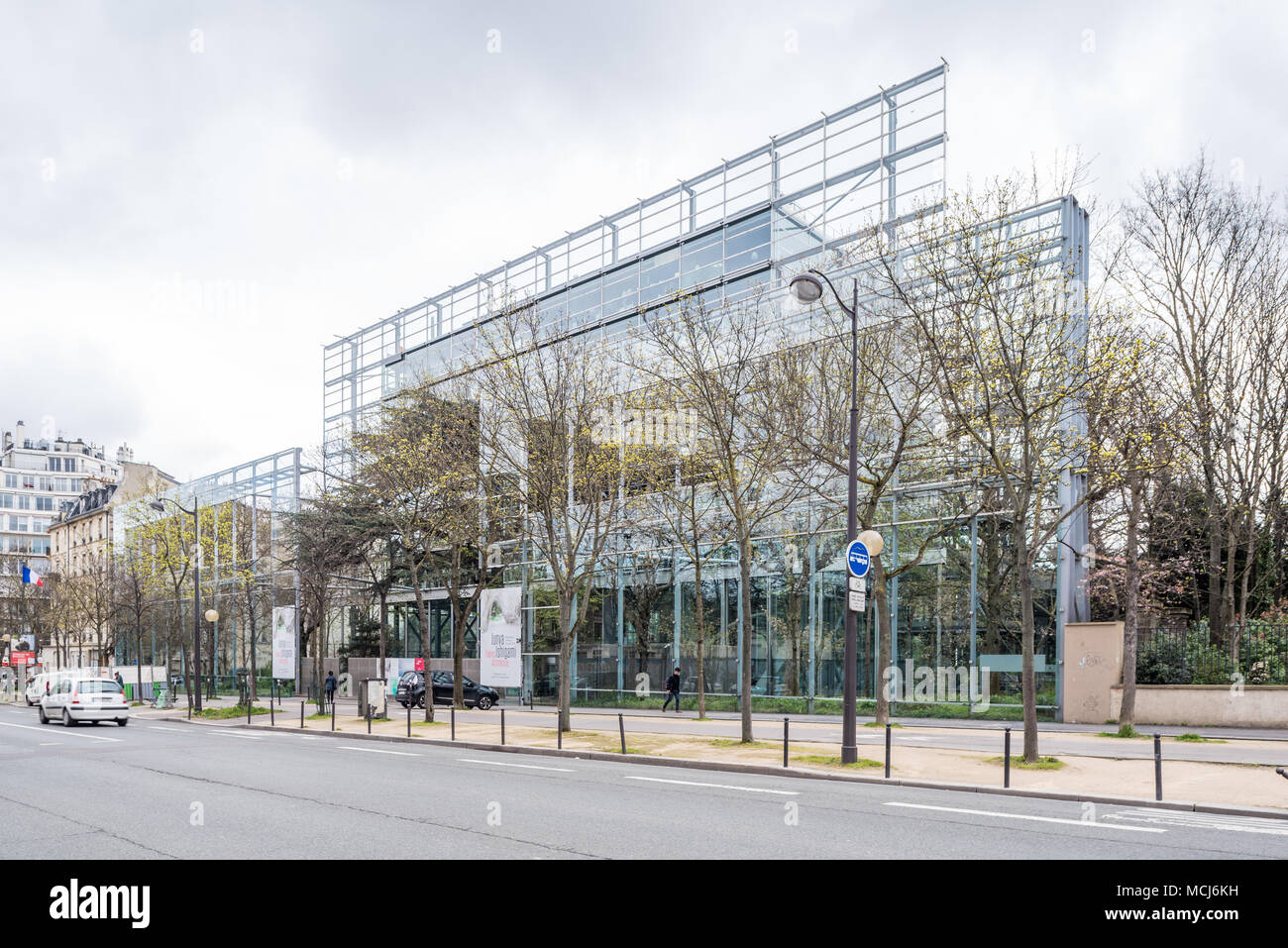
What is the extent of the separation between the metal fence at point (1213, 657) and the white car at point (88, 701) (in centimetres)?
3088

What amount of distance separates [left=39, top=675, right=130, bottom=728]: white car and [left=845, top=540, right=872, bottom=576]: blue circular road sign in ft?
87.6

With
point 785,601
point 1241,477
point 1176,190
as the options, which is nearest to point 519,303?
point 785,601

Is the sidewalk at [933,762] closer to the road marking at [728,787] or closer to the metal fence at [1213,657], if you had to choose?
the road marking at [728,787]

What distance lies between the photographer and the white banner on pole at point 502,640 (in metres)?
39.6

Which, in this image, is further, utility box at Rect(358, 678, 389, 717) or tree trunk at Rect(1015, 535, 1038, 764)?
utility box at Rect(358, 678, 389, 717)

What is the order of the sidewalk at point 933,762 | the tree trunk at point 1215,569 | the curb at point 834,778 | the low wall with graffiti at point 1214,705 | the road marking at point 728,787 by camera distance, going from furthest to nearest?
1. the tree trunk at point 1215,569
2. the low wall with graffiti at point 1214,705
3. the road marking at point 728,787
4. the sidewalk at point 933,762
5. the curb at point 834,778

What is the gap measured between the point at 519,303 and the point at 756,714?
49.9 ft

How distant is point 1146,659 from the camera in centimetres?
2631

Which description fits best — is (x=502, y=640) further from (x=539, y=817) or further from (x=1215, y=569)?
(x=539, y=817)

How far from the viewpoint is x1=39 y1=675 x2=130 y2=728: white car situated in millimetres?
32656

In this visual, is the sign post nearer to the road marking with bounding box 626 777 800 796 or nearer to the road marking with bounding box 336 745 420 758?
the road marking with bounding box 626 777 800 796

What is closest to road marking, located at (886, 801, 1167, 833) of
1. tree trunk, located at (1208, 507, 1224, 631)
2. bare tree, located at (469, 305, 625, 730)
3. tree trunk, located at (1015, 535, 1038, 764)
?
tree trunk, located at (1015, 535, 1038, 764)

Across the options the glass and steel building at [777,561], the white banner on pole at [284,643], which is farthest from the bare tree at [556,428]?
the white banner on pole at [284,643]

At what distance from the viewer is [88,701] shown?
32750 mm
